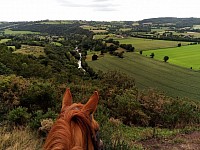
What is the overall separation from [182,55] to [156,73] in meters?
23.3

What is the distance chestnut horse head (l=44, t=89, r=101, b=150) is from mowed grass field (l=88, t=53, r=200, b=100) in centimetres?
4330

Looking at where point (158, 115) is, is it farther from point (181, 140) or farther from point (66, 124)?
point (66, 124)

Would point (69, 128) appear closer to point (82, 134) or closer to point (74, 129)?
point (74, 129)

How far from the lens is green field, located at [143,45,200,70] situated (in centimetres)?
7462

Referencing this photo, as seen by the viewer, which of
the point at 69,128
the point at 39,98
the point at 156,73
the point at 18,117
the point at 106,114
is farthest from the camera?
the point at 156,73

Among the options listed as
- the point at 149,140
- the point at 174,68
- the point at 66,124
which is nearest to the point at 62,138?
the point at 66,124

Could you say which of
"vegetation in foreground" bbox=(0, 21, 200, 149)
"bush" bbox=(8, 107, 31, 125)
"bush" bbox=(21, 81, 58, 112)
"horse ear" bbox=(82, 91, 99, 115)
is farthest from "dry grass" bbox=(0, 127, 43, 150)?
"bush" bbox=(21, 81, 58, 112)

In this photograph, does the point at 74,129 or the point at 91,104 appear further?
the point at 91,104

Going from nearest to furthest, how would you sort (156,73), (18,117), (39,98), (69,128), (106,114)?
(69,128) < (18,117) < (39,98) < (106,114) < (156,73)

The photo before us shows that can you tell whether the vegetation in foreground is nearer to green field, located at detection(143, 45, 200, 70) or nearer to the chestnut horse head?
the chestnut horse head

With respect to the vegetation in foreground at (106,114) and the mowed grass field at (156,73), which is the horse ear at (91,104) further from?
the mowed grass field at (156,73)

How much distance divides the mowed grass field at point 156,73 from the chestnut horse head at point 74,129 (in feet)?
142

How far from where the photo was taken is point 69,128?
7.23ft

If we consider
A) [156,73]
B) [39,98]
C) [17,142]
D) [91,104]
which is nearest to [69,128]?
[91,104]
